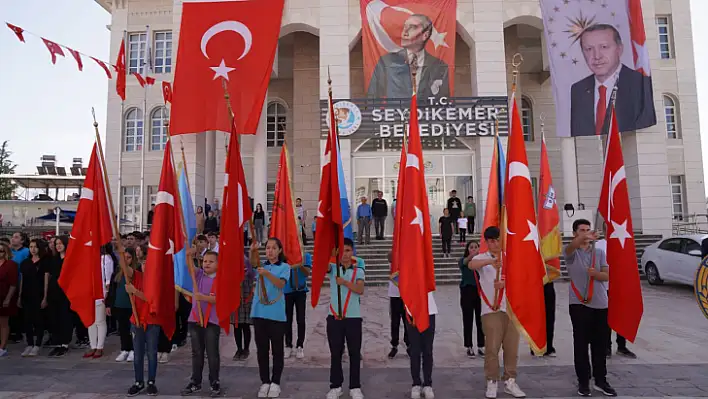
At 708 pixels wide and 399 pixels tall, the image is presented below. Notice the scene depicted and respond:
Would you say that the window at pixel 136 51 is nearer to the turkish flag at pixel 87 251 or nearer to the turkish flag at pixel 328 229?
the turkish flag at pixel 87 251

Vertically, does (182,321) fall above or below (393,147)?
below

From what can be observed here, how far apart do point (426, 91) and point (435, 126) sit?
137 centimetres

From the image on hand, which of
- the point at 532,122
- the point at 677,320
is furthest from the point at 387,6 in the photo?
the point at 677,320

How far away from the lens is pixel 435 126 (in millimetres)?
17641

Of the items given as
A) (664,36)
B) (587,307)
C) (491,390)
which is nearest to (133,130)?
(491,390)

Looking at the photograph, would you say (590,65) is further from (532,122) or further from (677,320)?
(677,320)

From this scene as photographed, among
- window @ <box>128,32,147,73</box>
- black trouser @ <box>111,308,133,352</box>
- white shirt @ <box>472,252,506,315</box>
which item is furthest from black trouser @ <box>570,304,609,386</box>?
window @ <box>128,32,147,73</box>

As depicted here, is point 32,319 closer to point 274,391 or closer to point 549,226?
point 274,391

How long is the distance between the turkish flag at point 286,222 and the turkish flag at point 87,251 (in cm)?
234

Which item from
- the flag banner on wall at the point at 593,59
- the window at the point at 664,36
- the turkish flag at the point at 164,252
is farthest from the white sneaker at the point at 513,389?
the window at the point at 664,36

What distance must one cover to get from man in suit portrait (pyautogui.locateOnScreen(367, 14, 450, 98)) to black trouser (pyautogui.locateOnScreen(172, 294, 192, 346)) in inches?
476

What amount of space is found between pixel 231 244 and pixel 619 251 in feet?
14.7

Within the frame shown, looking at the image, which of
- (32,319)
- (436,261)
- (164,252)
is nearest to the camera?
(164,252)

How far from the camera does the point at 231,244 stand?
535 centimetres
